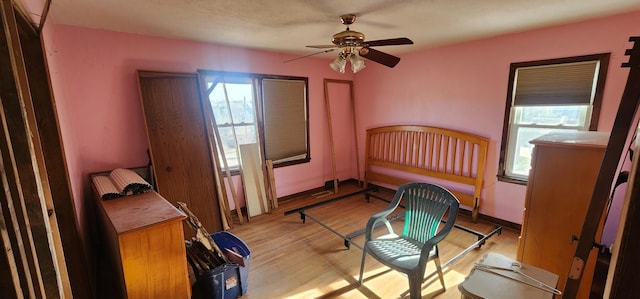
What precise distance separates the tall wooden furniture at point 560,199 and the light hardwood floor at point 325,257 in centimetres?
75

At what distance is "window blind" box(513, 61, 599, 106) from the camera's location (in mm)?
2508

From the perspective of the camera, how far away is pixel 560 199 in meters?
1.60

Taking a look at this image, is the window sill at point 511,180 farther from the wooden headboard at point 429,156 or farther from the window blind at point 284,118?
the window blind at point 284,118

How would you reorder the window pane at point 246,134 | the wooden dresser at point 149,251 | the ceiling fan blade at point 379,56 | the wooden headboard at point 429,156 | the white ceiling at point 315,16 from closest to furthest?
the wooden dresser at point 149,251, the white ceiling at point 315,16, the ceiling fan blade at point 379,56, the wooden headboard at point 429,156, the window pane at point 246,134

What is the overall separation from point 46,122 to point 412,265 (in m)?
2.68

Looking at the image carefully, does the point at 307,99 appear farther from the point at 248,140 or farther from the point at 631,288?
the point at 631,288

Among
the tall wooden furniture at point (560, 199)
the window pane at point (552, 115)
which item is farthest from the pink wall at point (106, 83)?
the window pane at point (552, 115)

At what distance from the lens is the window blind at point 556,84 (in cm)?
251

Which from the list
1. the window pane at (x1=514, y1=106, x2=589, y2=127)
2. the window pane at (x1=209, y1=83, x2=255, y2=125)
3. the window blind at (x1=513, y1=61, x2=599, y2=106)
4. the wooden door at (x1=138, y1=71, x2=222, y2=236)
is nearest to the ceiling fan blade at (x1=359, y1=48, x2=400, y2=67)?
the window blind at (x1=513, y1=61, x2=599, y2=106)

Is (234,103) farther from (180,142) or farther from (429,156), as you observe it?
(429,156)

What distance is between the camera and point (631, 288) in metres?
0.46

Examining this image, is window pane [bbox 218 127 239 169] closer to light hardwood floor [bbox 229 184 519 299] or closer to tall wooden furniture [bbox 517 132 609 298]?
light hardwood floor [bbox 229 184 519 299]

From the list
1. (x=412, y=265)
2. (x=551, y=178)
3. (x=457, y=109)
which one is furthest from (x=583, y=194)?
(x=457, y=109)

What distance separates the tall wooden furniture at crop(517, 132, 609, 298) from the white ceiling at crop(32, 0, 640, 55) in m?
1.18
